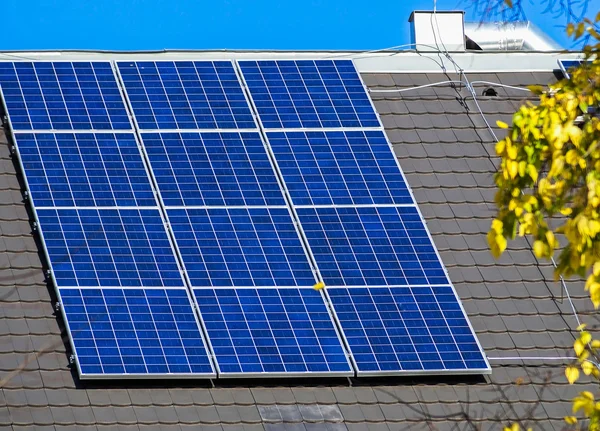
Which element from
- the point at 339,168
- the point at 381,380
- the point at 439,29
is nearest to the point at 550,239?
the point at 381,380

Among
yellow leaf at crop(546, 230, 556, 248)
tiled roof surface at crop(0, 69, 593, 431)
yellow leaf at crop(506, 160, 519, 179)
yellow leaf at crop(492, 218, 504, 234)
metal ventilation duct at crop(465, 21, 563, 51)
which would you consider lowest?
yellow leaf at crop(546, 230, 556, 248)

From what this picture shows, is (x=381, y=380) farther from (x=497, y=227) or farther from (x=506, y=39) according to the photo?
(x=506, y=39)

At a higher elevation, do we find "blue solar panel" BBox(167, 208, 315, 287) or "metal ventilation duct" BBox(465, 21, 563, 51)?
"metal ventilation duct" BBox(465, 21, 563, 51)

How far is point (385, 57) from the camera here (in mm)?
13898

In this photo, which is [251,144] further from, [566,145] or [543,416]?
Result: [566,145]

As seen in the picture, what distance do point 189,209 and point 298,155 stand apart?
134 cm

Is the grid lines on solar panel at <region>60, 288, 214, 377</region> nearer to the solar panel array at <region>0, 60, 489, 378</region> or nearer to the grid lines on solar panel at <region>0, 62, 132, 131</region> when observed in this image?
the solar panel array at <region>0, 60, 489, 378</region>

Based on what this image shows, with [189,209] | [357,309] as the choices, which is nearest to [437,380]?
[357,309]

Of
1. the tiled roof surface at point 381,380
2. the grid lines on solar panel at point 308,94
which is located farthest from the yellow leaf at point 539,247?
the grid lines on solar panel at point 308,94

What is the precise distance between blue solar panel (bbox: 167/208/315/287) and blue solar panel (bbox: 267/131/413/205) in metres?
0.46

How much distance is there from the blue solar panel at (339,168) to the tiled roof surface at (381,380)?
1.46ft

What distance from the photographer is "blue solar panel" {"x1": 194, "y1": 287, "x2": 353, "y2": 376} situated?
401 inches

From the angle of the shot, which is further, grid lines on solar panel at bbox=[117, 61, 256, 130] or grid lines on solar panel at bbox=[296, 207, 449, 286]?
grid lines on solar panel at bbox=[117, 61, 256, 130]

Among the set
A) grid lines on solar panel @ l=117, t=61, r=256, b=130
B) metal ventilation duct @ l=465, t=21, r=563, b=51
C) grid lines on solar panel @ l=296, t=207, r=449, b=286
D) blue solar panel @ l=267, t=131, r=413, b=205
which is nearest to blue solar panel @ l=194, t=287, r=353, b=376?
grid lines on solar panel @ l=296, t=207, r=449, b=286
